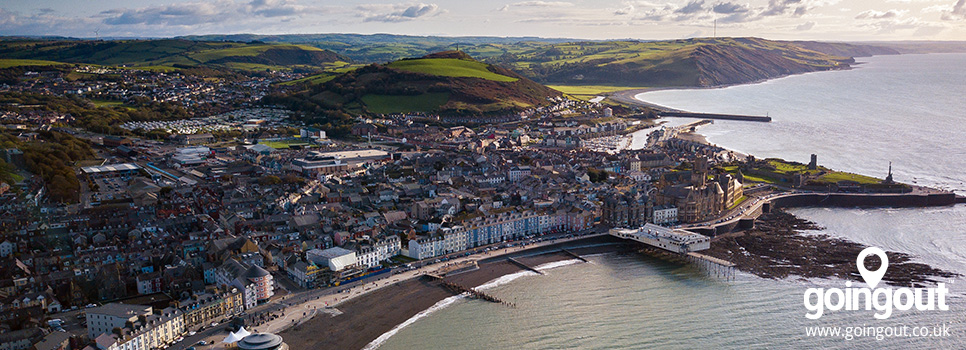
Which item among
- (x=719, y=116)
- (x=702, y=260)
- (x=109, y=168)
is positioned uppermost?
(x=109, y=168)

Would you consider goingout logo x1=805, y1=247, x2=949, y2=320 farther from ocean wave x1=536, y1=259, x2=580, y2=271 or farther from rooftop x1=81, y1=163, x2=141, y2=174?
rooftop x1=81, y1=163, x2=141, y2=174

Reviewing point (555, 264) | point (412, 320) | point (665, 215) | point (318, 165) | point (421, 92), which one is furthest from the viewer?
point (421, 92)

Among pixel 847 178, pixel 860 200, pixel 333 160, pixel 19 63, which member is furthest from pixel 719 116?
pixel 19 63

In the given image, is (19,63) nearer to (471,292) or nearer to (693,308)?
(471,292)

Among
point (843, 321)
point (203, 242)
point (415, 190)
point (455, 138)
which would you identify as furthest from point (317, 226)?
point (455, 138)

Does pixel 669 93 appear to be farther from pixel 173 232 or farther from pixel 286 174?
pixel 173 232

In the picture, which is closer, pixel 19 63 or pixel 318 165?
pixel 318 165
